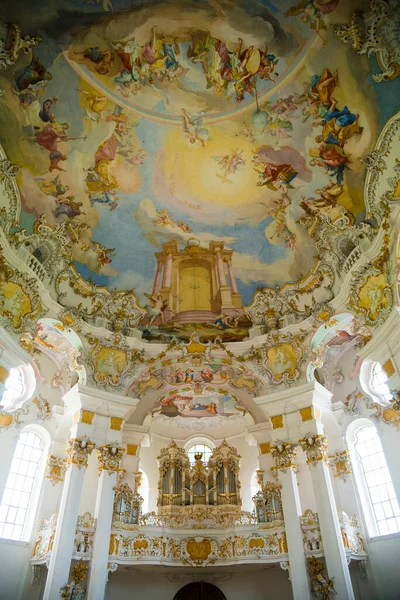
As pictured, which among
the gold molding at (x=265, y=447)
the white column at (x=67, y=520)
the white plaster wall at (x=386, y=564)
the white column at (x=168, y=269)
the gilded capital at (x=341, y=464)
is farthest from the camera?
the white column at (x=168, y=269)

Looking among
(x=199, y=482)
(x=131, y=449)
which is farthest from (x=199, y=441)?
(x=131, y=449)

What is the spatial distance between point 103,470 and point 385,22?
1571 centimetres

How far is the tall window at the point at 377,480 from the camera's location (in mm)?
15328

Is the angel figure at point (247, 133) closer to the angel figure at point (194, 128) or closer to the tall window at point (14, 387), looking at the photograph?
the angel figure at point (194, 128)

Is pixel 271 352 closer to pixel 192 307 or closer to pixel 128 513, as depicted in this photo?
pixel 192 307

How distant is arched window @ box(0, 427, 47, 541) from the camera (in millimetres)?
15641

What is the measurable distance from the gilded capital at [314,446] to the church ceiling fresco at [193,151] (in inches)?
95.3

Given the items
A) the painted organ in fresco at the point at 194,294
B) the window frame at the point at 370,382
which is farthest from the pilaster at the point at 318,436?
the painted organ in fresco at the point at 194,294

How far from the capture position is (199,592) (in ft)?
54.4

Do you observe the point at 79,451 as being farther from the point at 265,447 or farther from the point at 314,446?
the point at 314,446

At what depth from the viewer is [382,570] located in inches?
568

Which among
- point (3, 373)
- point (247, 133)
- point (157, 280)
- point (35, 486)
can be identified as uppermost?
point (247, 133)

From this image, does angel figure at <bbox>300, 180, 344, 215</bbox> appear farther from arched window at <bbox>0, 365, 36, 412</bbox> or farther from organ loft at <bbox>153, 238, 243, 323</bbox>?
arched window at <bbox>0, 365, 36, 412</bbox>

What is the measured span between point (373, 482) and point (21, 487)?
42.1 ft
